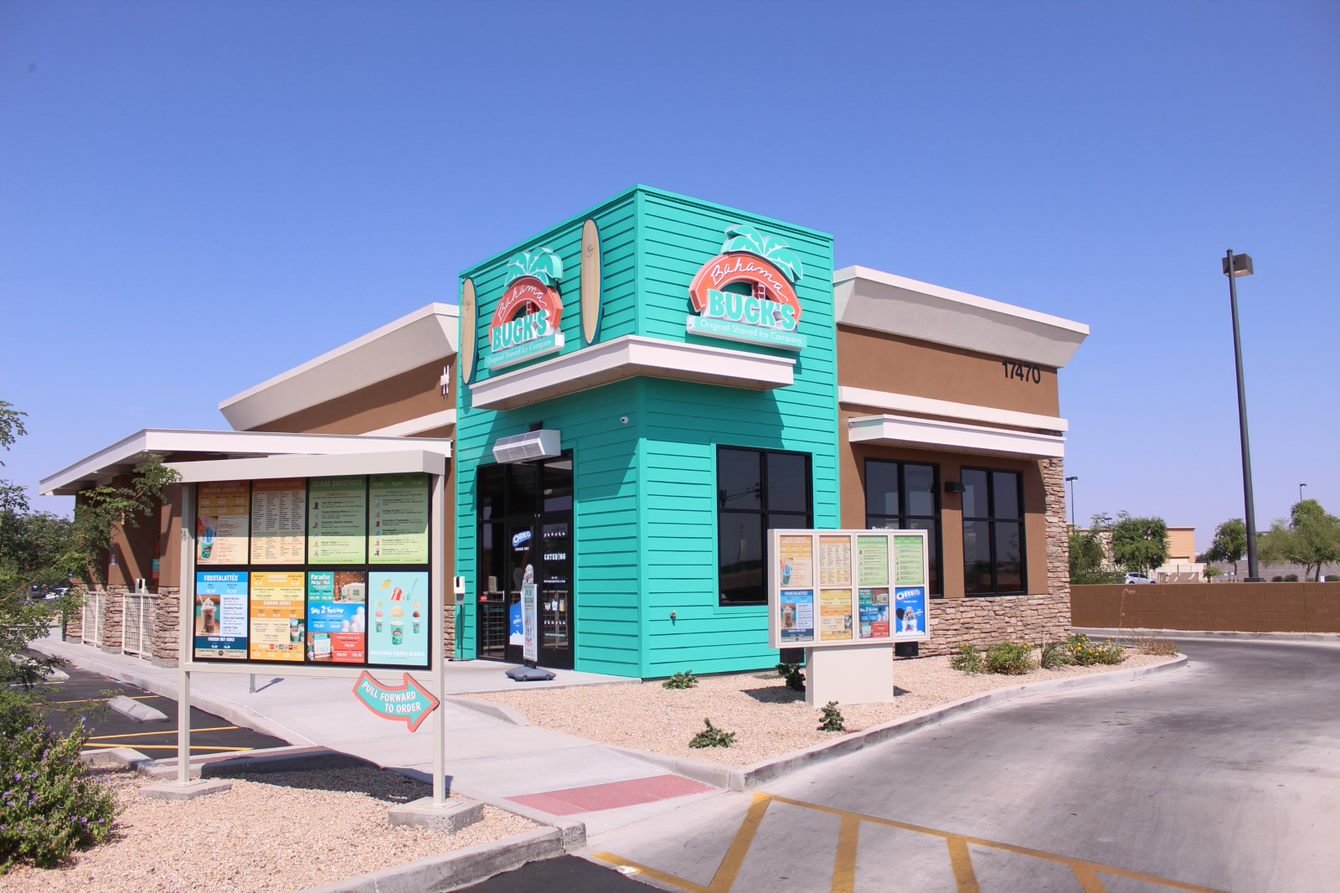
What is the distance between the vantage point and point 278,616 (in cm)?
899

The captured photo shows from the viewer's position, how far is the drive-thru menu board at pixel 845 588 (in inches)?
535

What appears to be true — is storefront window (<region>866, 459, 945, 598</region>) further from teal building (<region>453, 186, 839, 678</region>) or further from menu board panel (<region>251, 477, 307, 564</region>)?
menu board panel (<region>251, 477, 307, 564</region>)

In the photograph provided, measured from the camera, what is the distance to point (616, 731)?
11992 mm

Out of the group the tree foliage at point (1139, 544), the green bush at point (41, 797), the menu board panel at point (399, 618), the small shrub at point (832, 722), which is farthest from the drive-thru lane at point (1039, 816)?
the tree foliage at point (1139, 544)

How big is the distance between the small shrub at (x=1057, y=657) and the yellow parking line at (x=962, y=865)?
10445mm

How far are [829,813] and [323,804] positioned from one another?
409 centimetres

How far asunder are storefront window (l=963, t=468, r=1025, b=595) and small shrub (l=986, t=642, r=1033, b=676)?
15.4 ft

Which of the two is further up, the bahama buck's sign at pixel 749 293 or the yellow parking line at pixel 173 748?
the bahama buck's sign at pixel 749 293

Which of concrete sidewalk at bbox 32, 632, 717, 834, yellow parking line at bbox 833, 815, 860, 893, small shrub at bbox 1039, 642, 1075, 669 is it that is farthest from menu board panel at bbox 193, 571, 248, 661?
small shrub at bbox 1039, 642, 1075, 669

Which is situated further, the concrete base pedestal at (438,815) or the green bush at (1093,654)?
the green bush at (1093,654)

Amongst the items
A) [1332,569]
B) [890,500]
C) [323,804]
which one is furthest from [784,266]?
[1332,569]

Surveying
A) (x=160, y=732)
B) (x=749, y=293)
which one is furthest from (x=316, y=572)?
(x=749, y=293)

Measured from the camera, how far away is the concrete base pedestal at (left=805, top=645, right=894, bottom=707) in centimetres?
1367

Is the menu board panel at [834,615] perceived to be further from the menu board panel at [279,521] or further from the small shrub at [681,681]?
the menu board panel at [279,521]
